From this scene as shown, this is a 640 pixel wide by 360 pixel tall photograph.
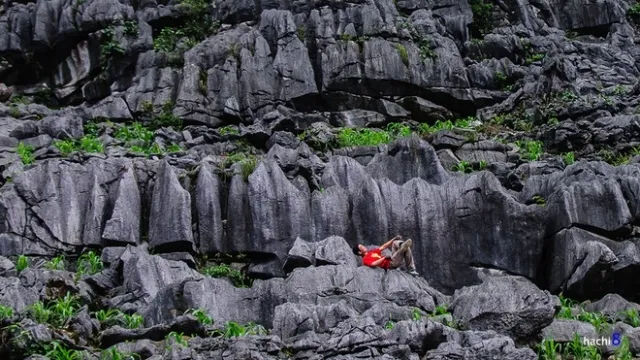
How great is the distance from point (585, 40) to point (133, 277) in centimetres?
2529

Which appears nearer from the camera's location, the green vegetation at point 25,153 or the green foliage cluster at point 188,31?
the green vegetation at point 25,153

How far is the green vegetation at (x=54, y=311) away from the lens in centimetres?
1599

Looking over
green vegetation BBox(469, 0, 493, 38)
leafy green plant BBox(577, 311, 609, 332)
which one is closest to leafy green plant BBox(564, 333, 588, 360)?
leafy green plant BBox(577, 311, 609, 332)

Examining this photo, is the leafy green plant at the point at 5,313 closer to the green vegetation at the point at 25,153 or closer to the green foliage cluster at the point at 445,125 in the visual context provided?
the green vegetation at the point at 25,153

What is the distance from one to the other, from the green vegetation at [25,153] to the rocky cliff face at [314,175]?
0.12 meters

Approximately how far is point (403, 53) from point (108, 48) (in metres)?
10.6

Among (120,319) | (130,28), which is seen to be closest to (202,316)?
(120,319)

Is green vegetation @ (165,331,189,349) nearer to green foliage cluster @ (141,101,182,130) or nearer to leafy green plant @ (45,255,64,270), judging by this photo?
leafy green plant @ (45,255,64,270)

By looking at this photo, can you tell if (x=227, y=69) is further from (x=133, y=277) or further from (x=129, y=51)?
(x=133, y=277)

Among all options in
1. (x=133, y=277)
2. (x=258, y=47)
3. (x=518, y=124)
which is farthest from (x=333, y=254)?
(x=258, y=47)

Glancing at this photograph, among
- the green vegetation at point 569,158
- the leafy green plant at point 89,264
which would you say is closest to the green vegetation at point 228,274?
the leafy green plant at point 89,264

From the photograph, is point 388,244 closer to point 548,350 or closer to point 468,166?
point 548,350

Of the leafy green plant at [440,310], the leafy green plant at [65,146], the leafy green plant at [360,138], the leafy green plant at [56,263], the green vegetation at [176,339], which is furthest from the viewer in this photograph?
the leafy green plant at [360,138]

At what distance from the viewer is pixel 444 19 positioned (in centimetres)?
3838
